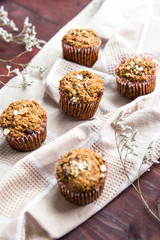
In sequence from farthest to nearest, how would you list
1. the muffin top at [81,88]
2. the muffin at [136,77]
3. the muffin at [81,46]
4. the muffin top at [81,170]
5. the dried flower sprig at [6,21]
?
the dried flower sprig at [6,21] → the muffin at [81,46] → the muffin at [136,77] → the muffin top at [81,88] → the muffin top at [81,170]

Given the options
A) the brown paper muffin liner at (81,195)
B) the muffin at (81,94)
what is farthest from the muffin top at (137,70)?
the brown paper muffin liner at (81,195)

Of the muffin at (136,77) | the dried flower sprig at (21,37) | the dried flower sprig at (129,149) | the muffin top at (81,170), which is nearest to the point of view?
the muffin top at (81,170)

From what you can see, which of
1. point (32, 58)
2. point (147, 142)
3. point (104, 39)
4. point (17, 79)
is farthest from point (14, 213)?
point (104, 39)

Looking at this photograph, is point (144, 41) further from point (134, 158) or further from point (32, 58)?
point (134, 158)

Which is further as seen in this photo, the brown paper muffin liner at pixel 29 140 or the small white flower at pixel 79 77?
the small white flower at pixel 79 77

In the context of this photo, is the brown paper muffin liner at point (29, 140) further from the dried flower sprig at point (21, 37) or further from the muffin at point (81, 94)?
the dried flower sprig at point (21, 37)

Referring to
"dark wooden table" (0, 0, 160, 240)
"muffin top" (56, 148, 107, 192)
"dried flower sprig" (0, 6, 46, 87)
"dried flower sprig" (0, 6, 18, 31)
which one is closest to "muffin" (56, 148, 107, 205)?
"muffin top" (56, 148, 107, 192)

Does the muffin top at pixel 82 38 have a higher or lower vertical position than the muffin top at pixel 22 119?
higher
